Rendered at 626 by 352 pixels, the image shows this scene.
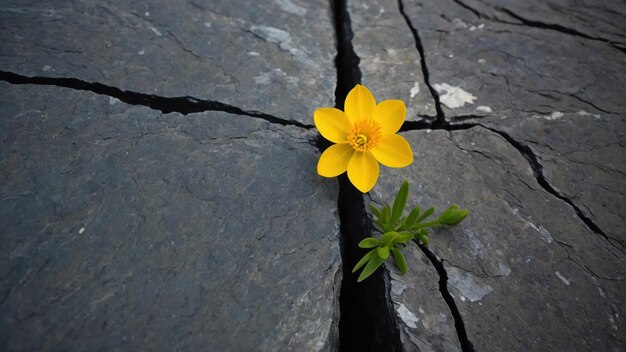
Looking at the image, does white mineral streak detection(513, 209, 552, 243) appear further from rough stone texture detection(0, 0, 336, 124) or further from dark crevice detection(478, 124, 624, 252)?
rough stone texture detection(0, 0, 336, 124)

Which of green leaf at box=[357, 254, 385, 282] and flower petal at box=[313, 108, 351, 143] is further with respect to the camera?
flower petal at box=[313, 108, 351, 143]

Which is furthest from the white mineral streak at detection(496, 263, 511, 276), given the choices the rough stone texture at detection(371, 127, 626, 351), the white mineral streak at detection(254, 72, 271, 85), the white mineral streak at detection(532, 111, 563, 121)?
the white mineral streak at detection(254, 72, 271, 85)

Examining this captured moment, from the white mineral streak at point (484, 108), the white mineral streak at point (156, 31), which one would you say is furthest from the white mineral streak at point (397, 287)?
the white mineral streak at point (156, 31)

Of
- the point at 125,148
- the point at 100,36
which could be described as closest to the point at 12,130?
the point at 125,148

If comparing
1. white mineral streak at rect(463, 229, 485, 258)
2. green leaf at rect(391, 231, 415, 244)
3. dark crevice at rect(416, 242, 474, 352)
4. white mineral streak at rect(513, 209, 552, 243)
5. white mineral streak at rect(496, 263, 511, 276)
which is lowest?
dark crevice at rect(416, 242, 474, 352)

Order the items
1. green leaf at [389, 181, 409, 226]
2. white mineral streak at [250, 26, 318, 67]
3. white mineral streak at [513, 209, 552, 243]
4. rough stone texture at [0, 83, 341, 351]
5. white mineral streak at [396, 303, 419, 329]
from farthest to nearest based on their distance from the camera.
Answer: white mineral streak at [250, 26, 318, 67] → white mineral streak at [513, 209, 552, 243] → green leaf at [389, 181, 409, 226] → white mineral streak at [396, 303, 419, 329] → rough stone texture at [0, 83, 341, 351]

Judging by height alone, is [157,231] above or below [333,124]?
below

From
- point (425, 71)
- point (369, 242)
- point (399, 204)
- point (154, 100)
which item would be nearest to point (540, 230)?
point (399, 204)

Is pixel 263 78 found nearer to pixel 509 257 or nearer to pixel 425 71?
pixel 425 71
